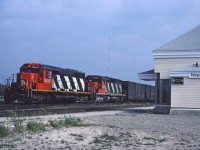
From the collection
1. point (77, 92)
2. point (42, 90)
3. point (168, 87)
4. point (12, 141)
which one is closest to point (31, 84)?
point (42, 90)

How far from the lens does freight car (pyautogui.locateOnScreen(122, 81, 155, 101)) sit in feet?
180

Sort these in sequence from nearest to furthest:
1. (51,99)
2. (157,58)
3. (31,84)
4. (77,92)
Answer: (157,58), (31,84), (51,99), (77,92)

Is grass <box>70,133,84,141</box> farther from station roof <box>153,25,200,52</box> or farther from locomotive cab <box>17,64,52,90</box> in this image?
locomotive cab <box>17,64,52,90</box>

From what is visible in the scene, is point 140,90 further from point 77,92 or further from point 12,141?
point 12,141

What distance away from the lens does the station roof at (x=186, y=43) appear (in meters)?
26.8

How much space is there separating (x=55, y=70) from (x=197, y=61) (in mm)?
14966

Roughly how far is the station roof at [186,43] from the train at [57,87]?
11.7m

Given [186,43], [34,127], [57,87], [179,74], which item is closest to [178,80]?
[179,74]

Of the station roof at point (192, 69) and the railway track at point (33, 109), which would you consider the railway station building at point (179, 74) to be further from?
the railway track at point (33, 109)

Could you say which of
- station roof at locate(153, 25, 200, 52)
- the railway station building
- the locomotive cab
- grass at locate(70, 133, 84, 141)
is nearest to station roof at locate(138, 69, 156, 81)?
the railway station building

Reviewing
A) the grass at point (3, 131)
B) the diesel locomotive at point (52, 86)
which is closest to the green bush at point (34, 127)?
the grass at point (3, 131)

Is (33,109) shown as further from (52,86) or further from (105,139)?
(105,139)

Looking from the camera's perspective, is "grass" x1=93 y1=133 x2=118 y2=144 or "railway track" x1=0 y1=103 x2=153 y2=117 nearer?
"grass" x1=93 y1=133 x2=118 y2=144

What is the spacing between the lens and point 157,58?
27.2 metres
